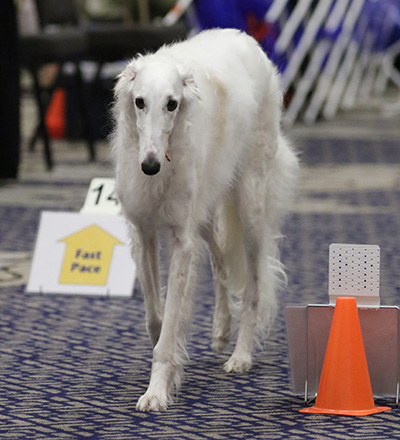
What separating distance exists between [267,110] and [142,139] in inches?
38.0

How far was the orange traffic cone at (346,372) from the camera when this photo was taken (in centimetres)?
344

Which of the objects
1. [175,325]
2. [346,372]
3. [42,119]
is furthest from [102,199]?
[42,119]

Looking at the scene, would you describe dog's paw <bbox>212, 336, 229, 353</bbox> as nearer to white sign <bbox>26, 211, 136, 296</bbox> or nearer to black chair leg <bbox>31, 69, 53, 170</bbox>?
white sign <bbox>26, 211, 136, 296</bbox>

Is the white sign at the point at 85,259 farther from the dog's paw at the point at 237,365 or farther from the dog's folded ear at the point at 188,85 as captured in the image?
the dog's folded ear at the point at 188,85

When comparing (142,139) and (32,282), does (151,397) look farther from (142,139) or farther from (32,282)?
(32,282)

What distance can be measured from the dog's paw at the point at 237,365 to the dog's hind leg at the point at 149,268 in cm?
35

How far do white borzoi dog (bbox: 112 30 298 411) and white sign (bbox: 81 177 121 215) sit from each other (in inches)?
45.0

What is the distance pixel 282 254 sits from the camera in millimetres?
6527

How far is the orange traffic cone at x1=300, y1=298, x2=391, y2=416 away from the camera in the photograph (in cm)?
344

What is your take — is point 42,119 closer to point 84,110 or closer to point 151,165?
point 84,110

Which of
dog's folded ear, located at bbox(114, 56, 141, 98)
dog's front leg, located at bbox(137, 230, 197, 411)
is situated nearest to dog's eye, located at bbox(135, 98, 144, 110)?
dog's folded ear, located at bbox(114, 56, 141, 98)

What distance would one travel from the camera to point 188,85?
11.7 ft

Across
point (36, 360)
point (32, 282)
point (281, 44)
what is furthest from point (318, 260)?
point (281, 44)

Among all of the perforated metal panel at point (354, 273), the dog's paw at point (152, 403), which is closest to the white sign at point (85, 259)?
the dog's paw at point (152, 403)
